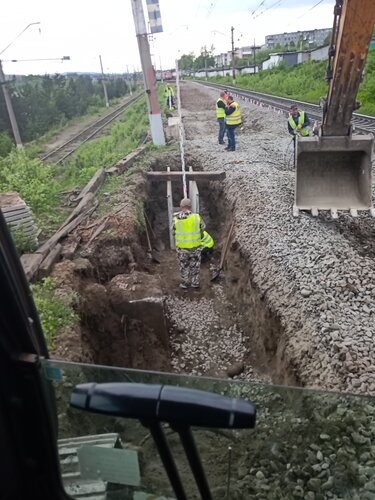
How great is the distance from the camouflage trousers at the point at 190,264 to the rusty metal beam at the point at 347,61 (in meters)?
3.50

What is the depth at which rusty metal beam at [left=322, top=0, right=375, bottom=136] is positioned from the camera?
252 inches

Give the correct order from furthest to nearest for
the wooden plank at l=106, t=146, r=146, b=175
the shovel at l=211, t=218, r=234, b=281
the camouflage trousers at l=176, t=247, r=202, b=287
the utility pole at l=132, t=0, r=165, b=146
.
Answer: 1. the utility pole at l=132, t=0, r=165, b=146
2. the wooden plank at l=106, t=146, r=146, b=175
3. the shovel at l=211, t=218, r=234, b=281
4. the camouflage trousers at l=176, t=247, r=202, b=287

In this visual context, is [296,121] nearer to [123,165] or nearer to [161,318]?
[123,165]

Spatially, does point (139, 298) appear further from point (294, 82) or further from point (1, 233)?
point (294, 82)

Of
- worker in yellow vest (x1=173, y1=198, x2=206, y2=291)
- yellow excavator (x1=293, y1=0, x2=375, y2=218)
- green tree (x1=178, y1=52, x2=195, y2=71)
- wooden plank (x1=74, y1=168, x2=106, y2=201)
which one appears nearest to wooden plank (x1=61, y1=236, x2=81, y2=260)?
worker in yellow vest (x1=173, y1=198, x2=206, y2=291)

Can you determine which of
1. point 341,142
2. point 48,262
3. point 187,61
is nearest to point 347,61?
point 341,142

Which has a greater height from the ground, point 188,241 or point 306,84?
point 306,84

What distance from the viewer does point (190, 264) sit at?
898 centimetres

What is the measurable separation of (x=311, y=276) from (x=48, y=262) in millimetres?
4233

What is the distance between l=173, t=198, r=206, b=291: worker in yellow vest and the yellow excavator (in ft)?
6.78

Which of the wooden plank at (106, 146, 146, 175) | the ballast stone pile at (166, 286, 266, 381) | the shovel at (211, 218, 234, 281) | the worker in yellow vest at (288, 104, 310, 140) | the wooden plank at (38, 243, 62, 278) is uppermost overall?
the worker in yellow vest at (288, 104, 310, 140)

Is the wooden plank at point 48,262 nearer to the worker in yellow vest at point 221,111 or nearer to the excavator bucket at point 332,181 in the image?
the excavator bucket at point 332,181

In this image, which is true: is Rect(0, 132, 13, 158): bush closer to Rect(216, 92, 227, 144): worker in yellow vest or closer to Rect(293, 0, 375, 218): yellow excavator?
Rect(216, 92, 227, 144): worker in yellow vest

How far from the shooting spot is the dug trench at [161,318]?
6402mm
